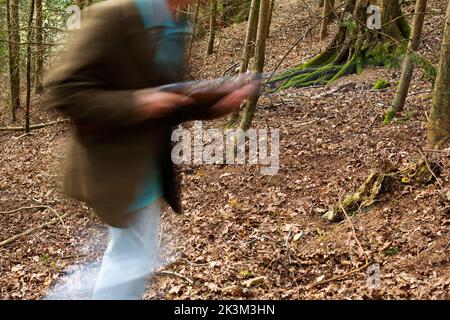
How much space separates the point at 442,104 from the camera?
5.68m

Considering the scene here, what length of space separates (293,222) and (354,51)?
800cm

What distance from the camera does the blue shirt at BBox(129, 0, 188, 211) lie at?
2290mm

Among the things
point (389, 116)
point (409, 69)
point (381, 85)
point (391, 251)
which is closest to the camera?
point (391, 251)

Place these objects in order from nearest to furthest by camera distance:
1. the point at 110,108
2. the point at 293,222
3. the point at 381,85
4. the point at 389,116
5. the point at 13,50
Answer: the point at 110,108, the point at 293,222, the point at 389,116, the point at 381,85, the point at 13,50

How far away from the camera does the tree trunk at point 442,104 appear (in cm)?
557

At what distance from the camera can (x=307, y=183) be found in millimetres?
7281

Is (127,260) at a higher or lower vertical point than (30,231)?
higher

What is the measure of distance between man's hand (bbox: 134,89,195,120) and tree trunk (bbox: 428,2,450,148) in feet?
14.6

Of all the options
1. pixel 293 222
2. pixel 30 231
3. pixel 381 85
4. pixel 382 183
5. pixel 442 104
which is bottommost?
pixel 30 231

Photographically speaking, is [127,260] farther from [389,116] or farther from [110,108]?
[389,116]

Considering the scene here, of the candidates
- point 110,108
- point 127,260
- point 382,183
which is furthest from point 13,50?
point 110,108

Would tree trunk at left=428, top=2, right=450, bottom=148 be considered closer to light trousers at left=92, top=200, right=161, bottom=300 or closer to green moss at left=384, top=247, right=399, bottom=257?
green moss at left=384, top=247, right=399, bottom=257

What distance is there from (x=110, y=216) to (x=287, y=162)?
5940mm

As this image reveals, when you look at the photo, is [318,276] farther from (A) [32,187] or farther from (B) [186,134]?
(A) [32,187]
